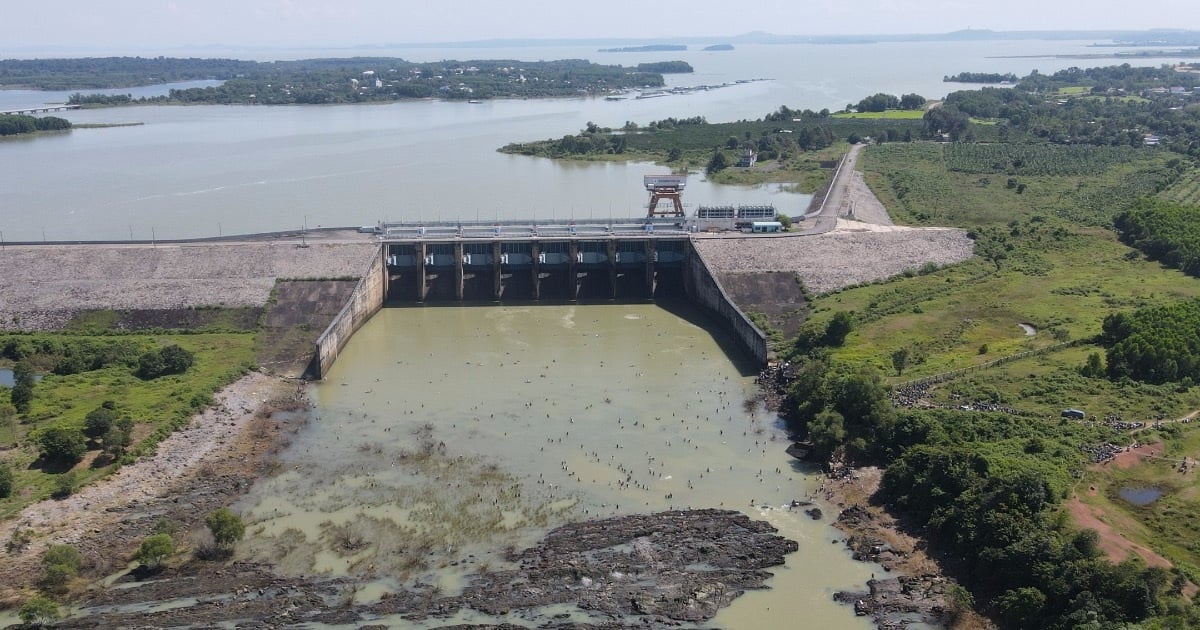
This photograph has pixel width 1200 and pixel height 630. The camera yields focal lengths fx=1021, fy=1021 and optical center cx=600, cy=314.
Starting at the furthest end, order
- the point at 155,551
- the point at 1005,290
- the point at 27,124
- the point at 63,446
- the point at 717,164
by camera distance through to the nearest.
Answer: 1. the point at 27,124
2. the point at 717,164
3. the point at 1005,290
4. the point at 63,446
5. the point at 155,551

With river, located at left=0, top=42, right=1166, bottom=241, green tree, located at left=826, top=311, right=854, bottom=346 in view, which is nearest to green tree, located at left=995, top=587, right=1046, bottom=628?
green tree, located at left=826, top=311, right=854, bottom=346

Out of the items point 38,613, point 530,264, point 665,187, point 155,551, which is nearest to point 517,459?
point 155,551

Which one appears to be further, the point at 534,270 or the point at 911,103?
the point at 911,103

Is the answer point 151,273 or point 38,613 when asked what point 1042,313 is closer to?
point 38,613

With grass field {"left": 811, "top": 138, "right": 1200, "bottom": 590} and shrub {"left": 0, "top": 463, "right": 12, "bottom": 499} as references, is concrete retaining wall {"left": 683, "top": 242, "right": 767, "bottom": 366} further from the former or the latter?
shrub {"left": 0, "top": 463, "right": 12, "bottom": 499}

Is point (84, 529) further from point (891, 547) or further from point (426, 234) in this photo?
point (426, 234)
